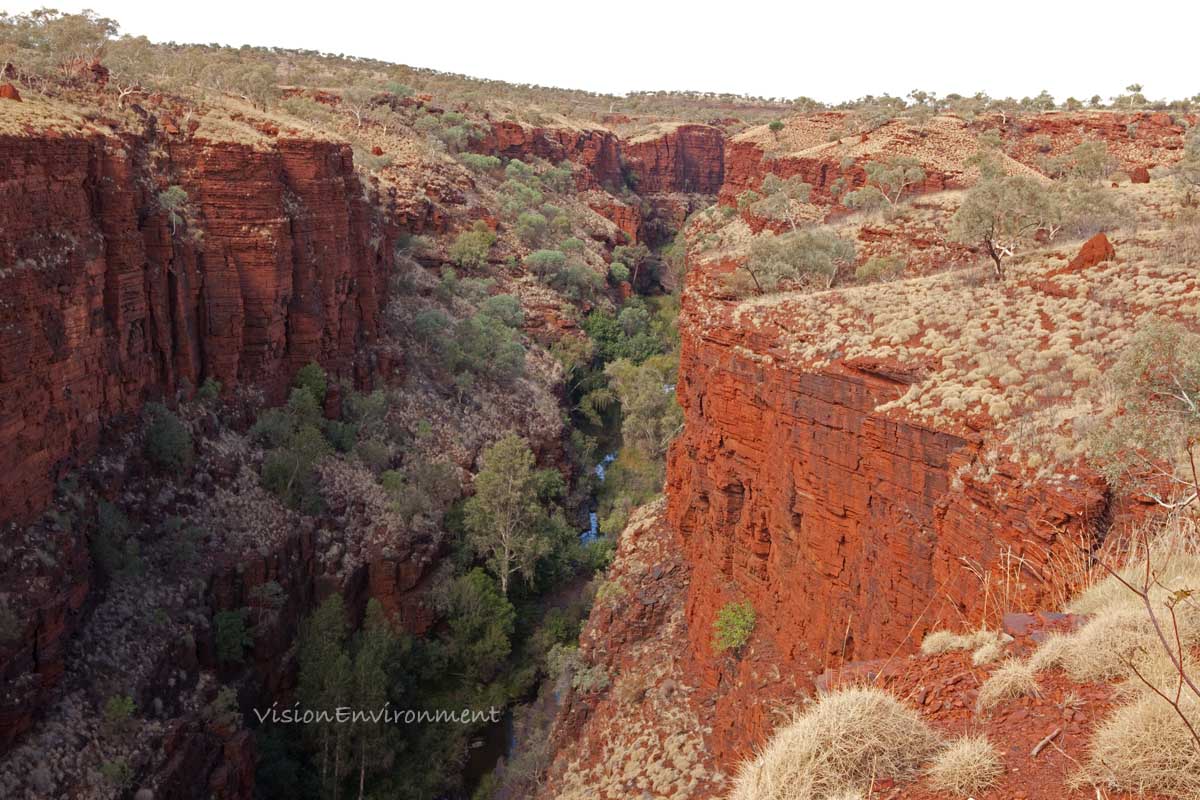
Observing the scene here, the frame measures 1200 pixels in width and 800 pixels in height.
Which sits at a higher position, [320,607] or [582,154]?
[582,154]

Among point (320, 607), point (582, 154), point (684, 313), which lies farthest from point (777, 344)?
point (582, 154)

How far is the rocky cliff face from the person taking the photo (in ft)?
59.2

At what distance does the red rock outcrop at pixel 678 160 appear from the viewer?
290ft

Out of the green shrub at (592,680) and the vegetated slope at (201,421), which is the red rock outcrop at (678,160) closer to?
the vegetated slope at (201,421)

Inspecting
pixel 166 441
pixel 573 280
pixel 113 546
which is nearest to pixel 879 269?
pixel 166 441

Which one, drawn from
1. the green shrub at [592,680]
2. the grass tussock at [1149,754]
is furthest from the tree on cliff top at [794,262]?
the grass tussock at [1149,754]

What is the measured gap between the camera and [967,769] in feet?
16.4

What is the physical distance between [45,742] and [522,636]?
1473cm

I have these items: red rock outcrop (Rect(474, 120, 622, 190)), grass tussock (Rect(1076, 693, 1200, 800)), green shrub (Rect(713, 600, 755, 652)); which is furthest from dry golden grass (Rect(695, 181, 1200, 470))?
red rock outcrop (Rect(474, 120, 622, 190))

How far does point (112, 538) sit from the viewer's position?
19.8 meters

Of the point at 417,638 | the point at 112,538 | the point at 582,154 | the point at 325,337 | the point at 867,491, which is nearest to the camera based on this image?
the point at 867,491

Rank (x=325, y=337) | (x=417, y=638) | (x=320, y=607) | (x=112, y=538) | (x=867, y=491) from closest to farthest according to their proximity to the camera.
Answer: (x=867, y=491)
(x=112, y=538)
(x=320, y=607)
(x=417, y=638)
(x=325, y=337)

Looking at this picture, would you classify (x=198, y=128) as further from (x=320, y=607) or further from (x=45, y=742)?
(x=45, y=742)

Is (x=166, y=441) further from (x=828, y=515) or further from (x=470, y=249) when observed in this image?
(x=470, y=249)
